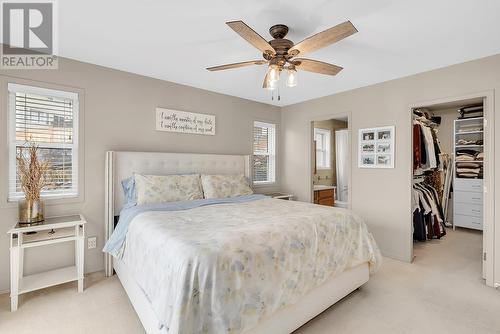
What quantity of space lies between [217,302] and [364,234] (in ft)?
5.62

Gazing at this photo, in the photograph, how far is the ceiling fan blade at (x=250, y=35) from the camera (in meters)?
1.61

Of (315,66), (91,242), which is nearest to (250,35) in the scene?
(315,66)

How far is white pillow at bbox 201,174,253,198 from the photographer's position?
10.7ft

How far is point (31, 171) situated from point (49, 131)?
1.80ft

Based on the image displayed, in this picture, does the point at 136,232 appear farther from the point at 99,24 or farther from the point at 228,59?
the point at 228,59

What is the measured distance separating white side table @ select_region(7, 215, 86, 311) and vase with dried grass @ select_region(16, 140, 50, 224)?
10 centimetres

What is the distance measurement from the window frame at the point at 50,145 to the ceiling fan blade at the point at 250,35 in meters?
2.21

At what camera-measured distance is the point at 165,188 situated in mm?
2906

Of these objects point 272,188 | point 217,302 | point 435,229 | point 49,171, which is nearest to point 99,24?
point 49,171

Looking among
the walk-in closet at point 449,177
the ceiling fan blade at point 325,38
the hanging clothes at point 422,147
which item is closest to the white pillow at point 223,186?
the ceiling fan blade at point 325,38

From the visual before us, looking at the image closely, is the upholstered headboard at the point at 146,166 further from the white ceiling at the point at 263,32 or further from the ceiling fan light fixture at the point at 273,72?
the ceiling fan light fixture at the point at 273,72

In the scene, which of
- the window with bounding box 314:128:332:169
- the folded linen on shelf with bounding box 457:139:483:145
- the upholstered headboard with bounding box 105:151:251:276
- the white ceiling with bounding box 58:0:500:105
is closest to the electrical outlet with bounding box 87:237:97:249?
the upholstered headboard with bounding box 105:151:251:276

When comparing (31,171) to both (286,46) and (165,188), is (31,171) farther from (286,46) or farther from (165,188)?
(286,46)

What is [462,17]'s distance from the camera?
1.93m
